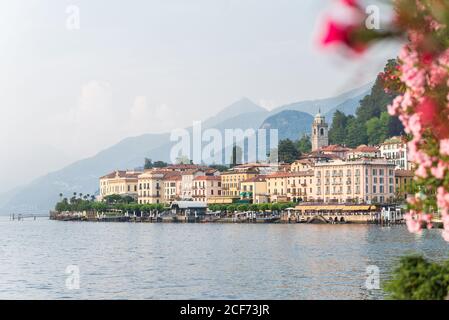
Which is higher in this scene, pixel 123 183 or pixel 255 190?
pixel 123 183

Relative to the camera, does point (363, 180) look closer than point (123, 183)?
Yes

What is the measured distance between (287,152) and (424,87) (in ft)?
402

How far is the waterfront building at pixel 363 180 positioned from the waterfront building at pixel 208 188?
2553 cm

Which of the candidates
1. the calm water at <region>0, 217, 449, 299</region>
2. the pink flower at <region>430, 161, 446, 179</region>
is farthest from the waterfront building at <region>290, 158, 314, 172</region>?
the pink flower at <region>430, 161, 446, 179</region>

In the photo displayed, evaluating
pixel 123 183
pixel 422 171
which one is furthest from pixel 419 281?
pixel 123 183

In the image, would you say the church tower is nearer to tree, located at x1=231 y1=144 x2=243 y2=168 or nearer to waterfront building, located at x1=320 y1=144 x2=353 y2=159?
tree, located at x1=231 y1=144 x2=243 y2=168

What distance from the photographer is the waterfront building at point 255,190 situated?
381ft

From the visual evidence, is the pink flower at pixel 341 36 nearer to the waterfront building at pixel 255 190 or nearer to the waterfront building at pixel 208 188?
the waterfront building at pixel 255 190

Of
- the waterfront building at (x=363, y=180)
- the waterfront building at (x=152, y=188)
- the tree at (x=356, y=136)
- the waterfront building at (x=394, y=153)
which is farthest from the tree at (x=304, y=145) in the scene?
the waterfront building at (x=363, y=180)

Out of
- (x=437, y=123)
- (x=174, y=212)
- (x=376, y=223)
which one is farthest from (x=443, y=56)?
(x=174, y=212)

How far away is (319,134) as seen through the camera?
138500mm

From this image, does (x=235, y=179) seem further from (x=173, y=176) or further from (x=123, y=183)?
(x=123, y=183)

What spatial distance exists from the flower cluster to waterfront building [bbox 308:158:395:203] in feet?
309
